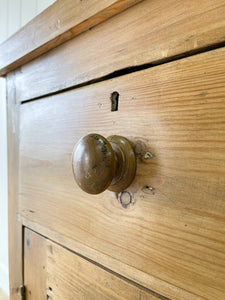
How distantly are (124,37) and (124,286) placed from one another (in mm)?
304

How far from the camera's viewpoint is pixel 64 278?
15.3 inches

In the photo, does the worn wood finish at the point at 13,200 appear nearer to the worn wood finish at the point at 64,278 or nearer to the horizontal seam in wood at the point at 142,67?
the worn wood finish at the point at 64,278

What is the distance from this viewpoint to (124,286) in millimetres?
300

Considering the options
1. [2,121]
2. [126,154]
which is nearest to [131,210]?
[126,154]

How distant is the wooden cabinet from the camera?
23 cm

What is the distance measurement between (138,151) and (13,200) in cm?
35

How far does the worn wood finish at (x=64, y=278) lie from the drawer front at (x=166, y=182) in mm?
26

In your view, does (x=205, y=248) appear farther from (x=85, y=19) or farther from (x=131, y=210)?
(x=85, y=19)

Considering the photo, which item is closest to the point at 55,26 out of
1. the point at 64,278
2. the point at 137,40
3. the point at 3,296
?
the point at 137,40

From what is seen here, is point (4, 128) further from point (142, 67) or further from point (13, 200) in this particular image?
point (142, 67)

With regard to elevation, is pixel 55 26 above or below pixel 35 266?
above

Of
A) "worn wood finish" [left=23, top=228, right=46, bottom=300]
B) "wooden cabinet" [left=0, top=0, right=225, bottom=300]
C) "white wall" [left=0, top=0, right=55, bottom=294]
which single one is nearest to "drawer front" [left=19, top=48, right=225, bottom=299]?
"wooden cabinet" [left=0, top=0, right=225, bottom=300]

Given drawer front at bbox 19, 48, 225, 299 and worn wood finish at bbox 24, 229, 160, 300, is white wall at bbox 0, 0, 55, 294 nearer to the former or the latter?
worn wood finish at bbox 24, 229, 160, 300

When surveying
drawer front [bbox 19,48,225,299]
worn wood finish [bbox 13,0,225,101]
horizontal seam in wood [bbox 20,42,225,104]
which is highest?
worn wood finish [bbox 13,0,225,101]
